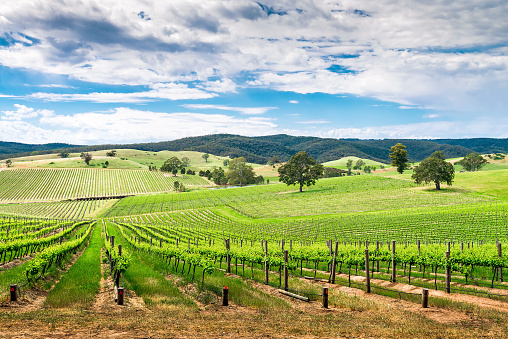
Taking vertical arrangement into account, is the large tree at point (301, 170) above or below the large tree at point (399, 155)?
below

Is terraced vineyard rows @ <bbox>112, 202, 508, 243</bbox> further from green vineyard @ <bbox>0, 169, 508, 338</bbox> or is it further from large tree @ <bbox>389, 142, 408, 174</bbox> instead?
large tree @ <bbox>389, 142, 408, 174</bbox>

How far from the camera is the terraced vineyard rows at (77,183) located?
5522 inches

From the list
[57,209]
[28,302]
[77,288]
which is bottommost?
[57,209]

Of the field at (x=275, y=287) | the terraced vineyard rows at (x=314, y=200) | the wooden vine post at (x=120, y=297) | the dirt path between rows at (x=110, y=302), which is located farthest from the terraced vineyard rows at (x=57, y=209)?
the wooden vine post at (x=120, y=297)

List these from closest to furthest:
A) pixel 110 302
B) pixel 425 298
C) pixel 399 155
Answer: pixel 425 298
pixel 110 302
pixel 399 155

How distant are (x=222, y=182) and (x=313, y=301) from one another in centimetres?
17349

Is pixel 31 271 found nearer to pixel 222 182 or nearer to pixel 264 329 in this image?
pixel 264 329

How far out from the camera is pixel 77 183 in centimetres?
15912

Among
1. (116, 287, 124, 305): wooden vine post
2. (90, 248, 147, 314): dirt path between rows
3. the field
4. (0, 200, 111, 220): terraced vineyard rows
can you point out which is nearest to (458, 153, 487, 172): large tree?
the field

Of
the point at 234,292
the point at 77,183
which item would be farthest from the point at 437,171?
the point at 77,183

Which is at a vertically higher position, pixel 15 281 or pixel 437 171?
pixel 437 171

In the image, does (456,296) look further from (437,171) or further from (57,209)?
(57,209)

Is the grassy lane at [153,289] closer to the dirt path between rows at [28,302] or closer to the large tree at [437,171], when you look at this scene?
the dirt path between rows at [28,302]

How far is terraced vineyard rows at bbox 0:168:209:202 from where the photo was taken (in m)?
140
